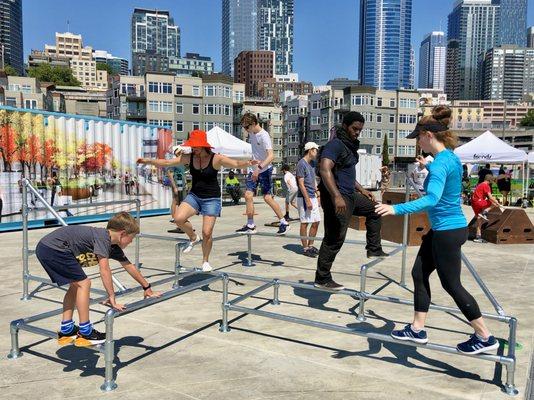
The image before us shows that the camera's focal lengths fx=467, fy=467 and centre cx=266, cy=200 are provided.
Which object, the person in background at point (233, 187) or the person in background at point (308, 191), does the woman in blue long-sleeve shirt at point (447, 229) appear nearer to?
the person in background at point (308, 191)

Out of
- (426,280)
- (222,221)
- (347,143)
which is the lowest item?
(222,221)

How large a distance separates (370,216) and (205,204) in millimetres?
2178

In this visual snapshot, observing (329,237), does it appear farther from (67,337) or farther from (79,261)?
(67,337)

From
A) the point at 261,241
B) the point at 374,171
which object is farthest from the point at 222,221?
the point at 374,171

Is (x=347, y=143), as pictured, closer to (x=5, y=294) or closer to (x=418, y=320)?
(x=418, y=320)

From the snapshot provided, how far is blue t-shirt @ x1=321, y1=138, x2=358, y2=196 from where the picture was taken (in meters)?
5.15

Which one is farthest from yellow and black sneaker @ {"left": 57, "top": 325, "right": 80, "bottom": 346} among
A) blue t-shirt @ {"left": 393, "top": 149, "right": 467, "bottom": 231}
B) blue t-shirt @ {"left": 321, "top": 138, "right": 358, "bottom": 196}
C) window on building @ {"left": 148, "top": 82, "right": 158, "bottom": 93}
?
window on building @ {"left": 148, "top": 82, "right": 158, "bottom": 93}

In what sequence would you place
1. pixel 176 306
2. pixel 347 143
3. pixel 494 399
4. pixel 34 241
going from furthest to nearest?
pixel 34 241
pixel 176 306
pixel 347 143
pixel 494 399

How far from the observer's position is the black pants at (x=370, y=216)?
5.66 metres

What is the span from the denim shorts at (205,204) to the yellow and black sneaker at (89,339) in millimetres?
2699

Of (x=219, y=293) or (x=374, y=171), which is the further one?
(x=374, y=171)

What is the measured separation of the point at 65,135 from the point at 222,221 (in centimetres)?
525

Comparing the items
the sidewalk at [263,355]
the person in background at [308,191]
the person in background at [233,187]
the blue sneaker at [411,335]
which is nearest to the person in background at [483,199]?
the sidewalk at [263,355]

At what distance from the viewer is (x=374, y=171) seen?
42.5m
